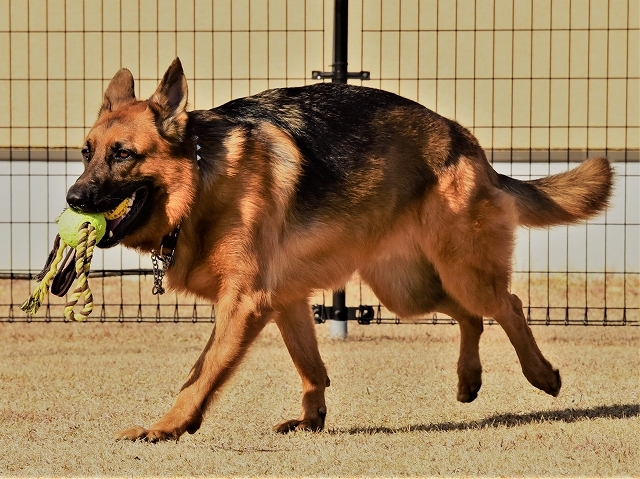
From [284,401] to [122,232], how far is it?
1860 mm

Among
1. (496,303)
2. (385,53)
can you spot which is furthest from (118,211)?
(385,53)

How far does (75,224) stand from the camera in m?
5.61

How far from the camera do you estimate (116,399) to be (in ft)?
23.4

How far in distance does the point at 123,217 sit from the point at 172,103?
23.5 inches

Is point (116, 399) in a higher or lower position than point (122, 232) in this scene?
lower

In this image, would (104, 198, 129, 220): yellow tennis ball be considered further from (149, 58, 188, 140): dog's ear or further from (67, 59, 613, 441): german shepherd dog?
(149, 58, 188, 140): dog's ear

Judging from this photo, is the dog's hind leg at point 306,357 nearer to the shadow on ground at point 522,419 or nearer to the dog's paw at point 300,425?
the dog's paw at point 300,425

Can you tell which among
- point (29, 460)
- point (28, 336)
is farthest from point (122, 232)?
point (28, 336)

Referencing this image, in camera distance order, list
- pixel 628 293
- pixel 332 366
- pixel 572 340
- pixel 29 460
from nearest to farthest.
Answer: pixel 29 460, pixel 332 366, pixel 572 340, pixel 628 293

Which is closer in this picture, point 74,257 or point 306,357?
point 74,257

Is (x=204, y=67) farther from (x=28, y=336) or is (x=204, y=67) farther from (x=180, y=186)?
(x=180, y=186)

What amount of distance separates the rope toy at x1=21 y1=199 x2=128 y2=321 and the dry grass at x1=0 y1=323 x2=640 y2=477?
664 mm

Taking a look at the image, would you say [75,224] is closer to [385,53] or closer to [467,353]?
[467,353]

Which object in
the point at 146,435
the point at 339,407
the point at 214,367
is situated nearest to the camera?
the point at 146,435
